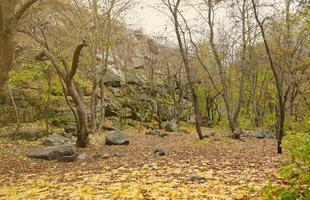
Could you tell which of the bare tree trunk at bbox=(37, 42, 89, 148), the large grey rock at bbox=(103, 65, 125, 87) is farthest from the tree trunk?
the large grey rock at bbox=(103, 65, 125, 87)

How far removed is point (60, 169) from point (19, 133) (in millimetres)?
9904

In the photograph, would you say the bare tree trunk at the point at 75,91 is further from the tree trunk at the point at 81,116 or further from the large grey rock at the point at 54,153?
the large grey rock at the point at 54,153

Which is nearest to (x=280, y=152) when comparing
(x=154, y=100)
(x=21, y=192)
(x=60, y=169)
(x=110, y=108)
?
(x=60, y=169)

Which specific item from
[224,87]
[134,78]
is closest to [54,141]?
[224,87]

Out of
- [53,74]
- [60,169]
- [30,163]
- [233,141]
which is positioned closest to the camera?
[60,169]

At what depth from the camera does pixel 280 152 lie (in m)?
12.4

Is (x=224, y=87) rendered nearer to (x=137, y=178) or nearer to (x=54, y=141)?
(x=54, y=141)

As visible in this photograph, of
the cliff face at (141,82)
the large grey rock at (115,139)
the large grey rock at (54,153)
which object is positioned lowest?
the large grey rock at (54,153)

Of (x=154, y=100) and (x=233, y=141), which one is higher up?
(x=154, y=100)

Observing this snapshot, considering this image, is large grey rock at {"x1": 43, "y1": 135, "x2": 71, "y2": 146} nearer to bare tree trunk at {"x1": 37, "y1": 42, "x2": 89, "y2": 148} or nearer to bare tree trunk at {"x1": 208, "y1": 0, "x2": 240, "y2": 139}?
bare tree trunk at {"x1": 37, "y1": 42, "x2": 89, "y2": 148}

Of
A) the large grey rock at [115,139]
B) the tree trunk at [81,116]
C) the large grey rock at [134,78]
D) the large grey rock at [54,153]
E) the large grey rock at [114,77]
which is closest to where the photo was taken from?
the large grey rock at [54,153]

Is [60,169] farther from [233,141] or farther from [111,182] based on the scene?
[233,141]

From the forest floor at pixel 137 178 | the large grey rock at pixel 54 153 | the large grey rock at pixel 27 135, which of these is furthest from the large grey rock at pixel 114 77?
the forest floor at pixel 137 178

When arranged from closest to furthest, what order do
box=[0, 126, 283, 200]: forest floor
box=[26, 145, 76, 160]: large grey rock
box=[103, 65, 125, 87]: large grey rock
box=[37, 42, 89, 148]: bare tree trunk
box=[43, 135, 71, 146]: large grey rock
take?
box=[0, 126, 283, 200]: forest floor, box=[26, 145, 76, 160]: large grey rock, box=[37, 42, 89, 148]: bare tree trunk, box=[43, 135, 71, 146]: large grey rock, box=[103, 65, 125, 87]: large grey rock
